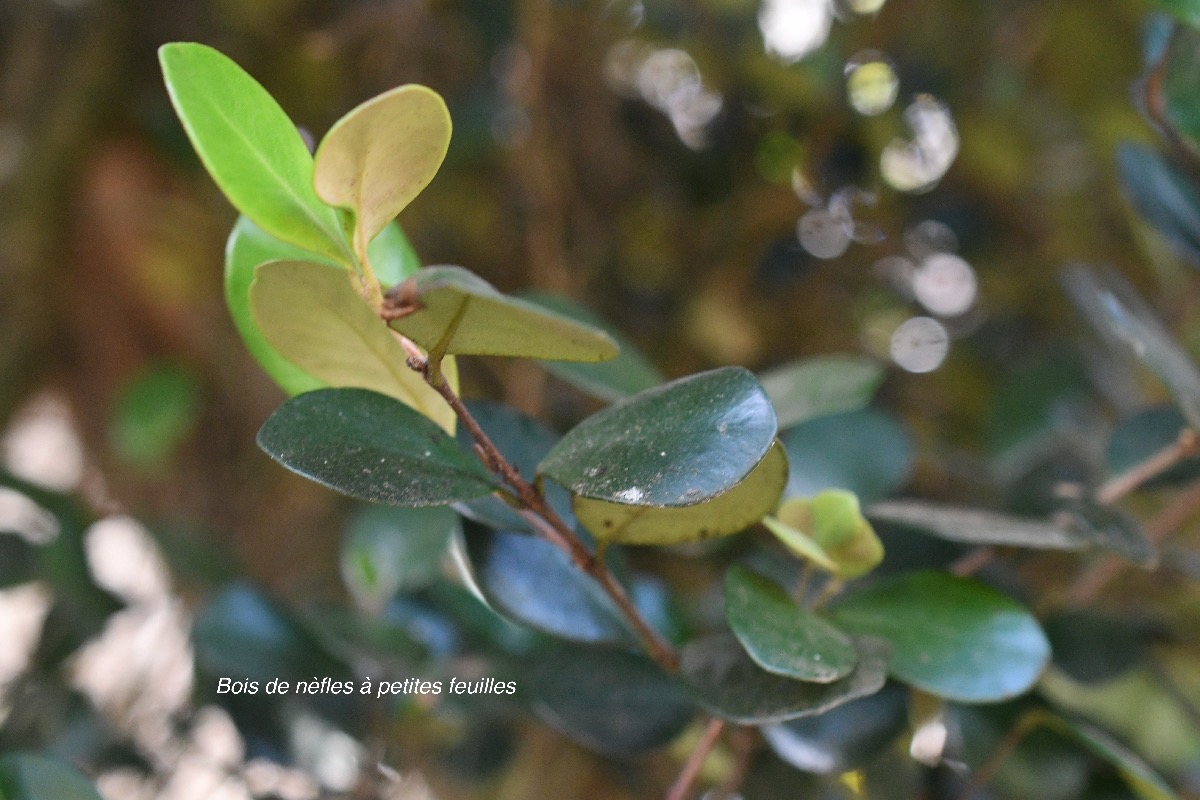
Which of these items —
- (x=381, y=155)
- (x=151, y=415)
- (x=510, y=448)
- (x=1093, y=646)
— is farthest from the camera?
(x=151, y=415)

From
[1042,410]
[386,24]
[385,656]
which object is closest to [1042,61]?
[1042,410]

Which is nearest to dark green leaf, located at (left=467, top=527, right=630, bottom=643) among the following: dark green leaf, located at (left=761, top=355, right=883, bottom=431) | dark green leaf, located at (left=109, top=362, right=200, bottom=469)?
dark green leaf, located at (left=761, top=355, right=883, bottom=431)

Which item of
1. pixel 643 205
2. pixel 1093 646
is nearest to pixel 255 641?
pixel 1093 646

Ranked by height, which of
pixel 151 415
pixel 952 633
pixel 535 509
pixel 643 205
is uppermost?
pixel 535 509

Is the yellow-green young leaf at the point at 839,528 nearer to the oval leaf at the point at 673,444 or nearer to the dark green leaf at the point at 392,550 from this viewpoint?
the oval leaf at the point at 673,444

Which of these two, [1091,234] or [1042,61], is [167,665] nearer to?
[1091,234]

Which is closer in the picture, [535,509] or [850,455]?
[535,509]

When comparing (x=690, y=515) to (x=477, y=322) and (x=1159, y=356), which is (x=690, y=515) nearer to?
(x=477, y=322)

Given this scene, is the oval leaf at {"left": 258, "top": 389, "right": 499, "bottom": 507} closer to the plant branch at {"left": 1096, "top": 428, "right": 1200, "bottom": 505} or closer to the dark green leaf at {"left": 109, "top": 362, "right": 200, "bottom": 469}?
the plant branch at {"left": 1096, "top": 428, "right": 1200, "bottom": 505}
